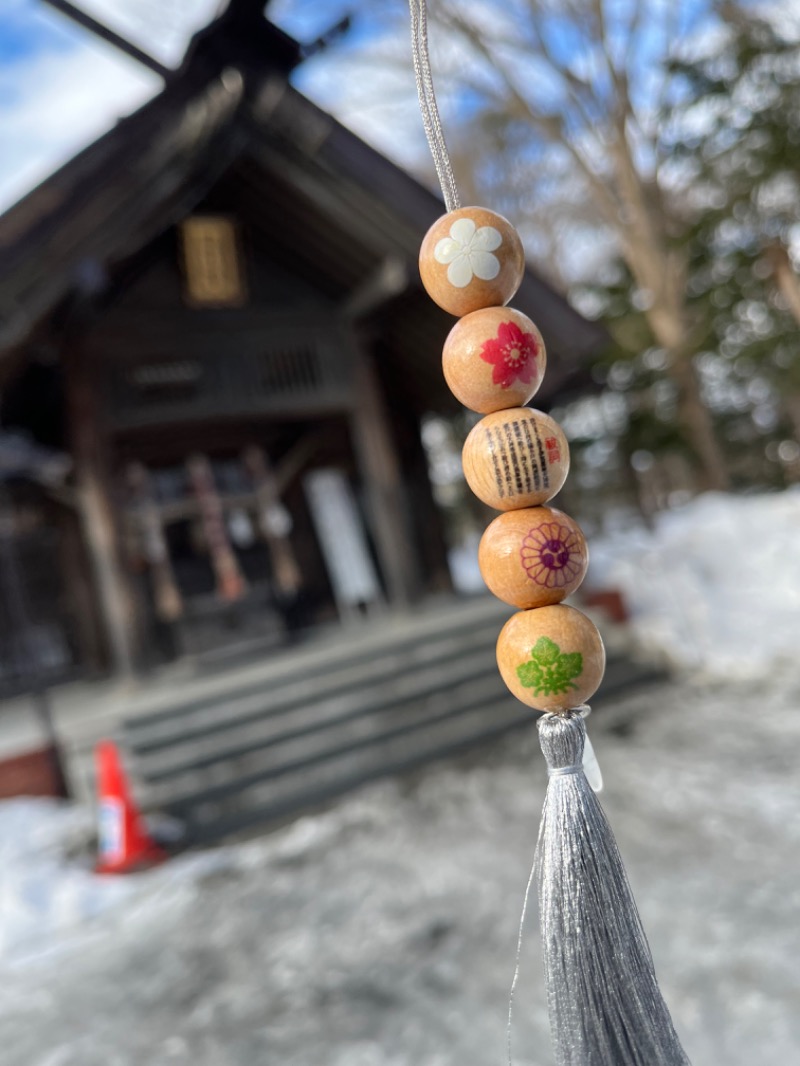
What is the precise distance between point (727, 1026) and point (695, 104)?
43.0 ft

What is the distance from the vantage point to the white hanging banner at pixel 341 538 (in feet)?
34.7

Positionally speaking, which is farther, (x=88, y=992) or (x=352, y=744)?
(x=352, y=744)

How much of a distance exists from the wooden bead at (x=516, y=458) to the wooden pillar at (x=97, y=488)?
269 inches

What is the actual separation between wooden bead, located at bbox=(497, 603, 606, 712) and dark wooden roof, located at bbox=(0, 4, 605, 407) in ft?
18.5

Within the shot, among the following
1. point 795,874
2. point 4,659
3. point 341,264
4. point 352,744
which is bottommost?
point 795,874

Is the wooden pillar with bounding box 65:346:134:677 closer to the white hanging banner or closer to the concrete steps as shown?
the concrete steps

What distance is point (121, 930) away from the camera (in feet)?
13.3

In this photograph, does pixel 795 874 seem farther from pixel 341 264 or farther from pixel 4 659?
pixel 4 659

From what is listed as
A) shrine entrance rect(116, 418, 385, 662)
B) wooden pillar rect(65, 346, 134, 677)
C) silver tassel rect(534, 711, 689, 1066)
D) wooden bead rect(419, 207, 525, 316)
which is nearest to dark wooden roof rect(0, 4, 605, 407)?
wooden pillar rect(65, 346, 134, 677)

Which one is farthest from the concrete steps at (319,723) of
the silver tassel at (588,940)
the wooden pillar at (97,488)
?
the silver tassel at (588,940)

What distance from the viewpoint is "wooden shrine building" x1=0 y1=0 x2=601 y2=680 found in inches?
241

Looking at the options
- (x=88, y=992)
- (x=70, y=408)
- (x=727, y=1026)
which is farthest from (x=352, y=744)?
(x=70, y=408)

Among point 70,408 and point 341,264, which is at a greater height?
point 341,264

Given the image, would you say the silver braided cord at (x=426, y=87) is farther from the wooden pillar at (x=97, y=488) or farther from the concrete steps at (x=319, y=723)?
the wooden pillar at (x=97, y=488)
